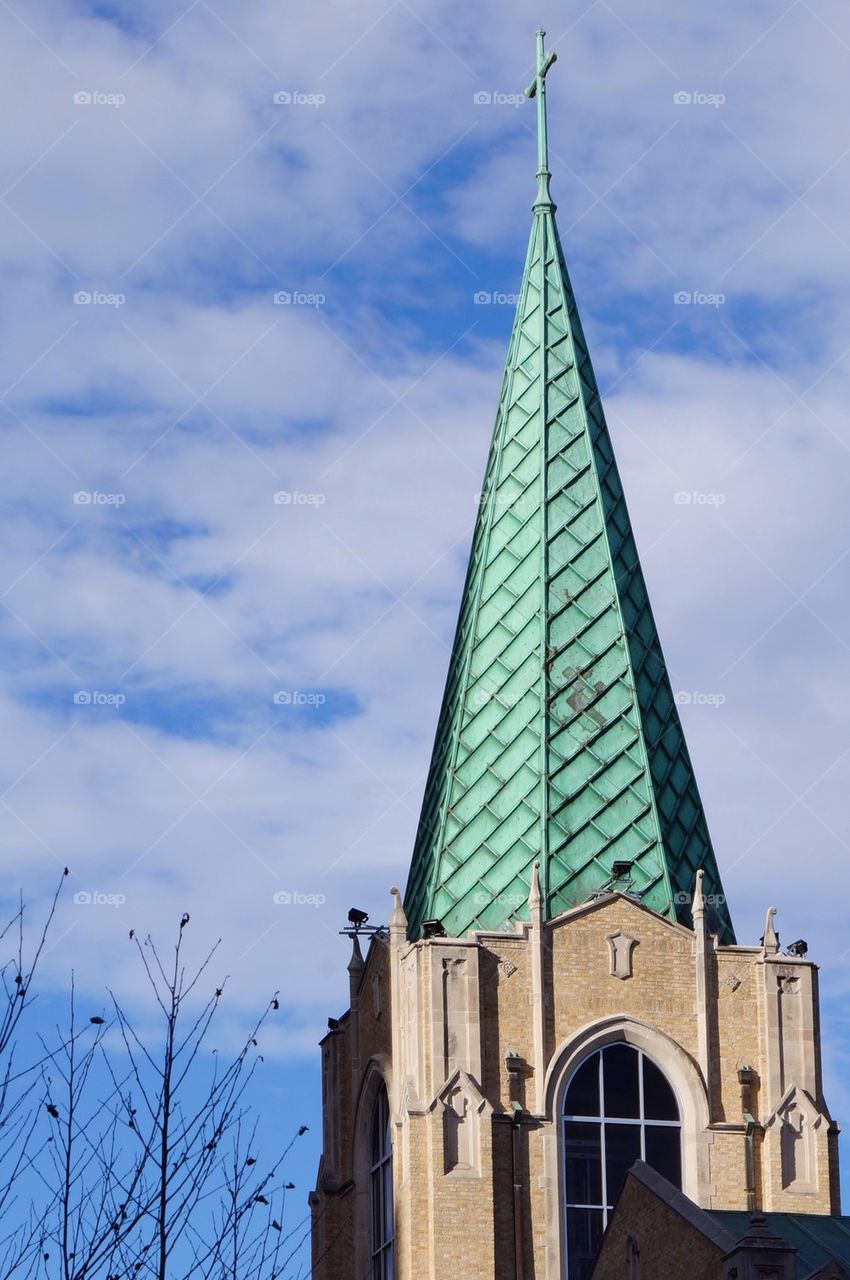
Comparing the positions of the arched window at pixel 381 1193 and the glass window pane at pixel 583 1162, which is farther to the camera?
the arched window at pixel 381 1193

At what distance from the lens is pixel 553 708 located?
52438 millimetres

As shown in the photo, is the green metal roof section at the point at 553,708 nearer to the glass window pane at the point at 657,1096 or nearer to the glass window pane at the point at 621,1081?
the glass window pane at the point at 621,1081

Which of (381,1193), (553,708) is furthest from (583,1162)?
(553,708)

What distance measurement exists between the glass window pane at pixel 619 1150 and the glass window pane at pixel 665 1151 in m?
0.20

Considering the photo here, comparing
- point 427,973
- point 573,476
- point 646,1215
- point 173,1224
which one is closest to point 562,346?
point 573,476

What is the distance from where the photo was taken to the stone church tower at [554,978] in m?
48.5

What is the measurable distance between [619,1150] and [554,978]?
283 centimetres

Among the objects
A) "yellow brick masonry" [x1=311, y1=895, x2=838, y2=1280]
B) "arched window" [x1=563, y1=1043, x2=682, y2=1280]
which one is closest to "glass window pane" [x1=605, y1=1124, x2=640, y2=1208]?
"arched window" [x1=563, y1=1043, x2=682, y2=1280]

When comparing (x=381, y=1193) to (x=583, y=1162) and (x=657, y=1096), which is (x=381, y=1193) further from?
(x=657, y=1096)

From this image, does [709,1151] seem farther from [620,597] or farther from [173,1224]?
[173,1224]

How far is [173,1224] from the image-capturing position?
3241 centimetres

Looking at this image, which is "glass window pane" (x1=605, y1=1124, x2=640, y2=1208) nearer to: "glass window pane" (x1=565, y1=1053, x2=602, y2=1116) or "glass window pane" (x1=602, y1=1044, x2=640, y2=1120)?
"glass window pane" (x1=602, y1=1044, x2=640, y2=1120)

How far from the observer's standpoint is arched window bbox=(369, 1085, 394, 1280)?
50281mm

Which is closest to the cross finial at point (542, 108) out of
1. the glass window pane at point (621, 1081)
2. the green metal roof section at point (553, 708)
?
the green metal roof section at point (553, 708)
